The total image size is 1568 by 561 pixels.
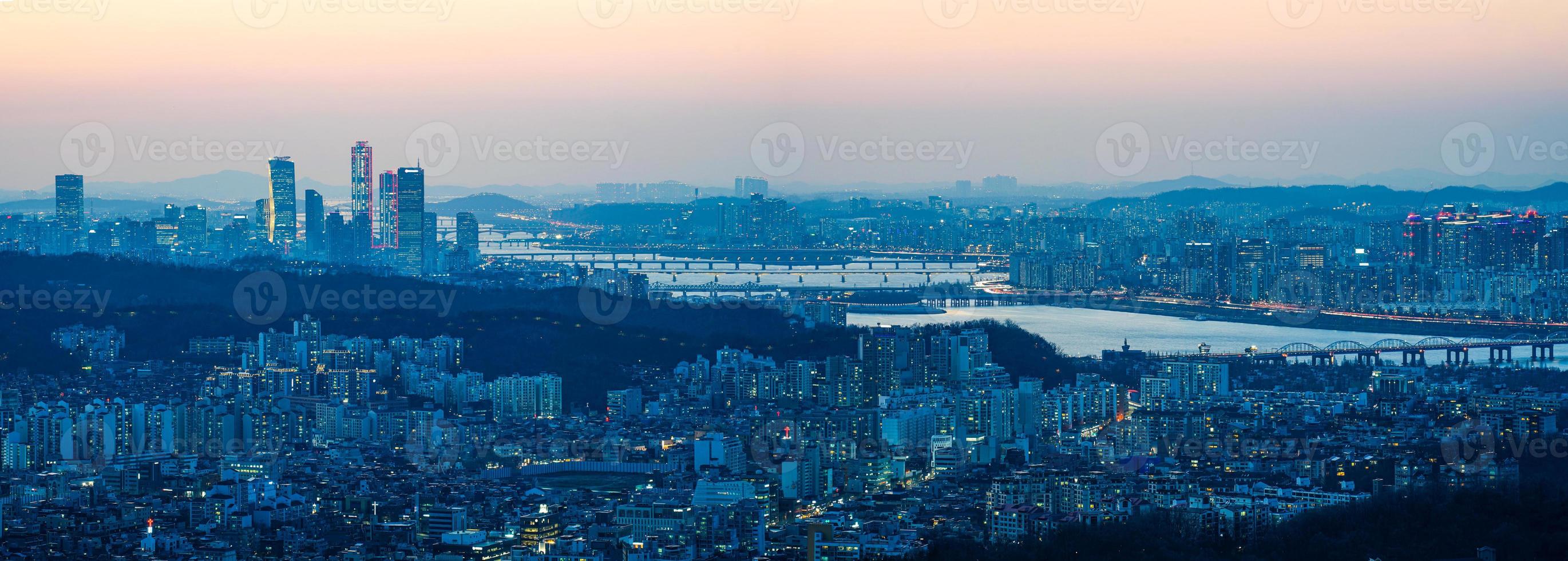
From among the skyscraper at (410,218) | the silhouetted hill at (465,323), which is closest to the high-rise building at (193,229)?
the skyscraper at (410,218)

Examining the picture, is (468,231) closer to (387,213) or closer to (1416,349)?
(387,213)

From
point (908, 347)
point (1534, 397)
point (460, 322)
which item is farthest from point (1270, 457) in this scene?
point (460, 322)

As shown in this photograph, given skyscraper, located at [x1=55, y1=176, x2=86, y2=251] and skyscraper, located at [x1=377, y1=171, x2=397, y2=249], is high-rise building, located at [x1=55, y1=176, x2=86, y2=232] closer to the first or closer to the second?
skyscraper, located at [x1=55, y1=176, x2=86, y2=251]

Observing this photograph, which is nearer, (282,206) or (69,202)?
(69,202)

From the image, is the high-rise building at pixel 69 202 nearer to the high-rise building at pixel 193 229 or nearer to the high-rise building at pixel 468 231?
the high-rise building at pixel 193 229

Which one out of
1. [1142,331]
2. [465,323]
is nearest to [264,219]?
[1142,331]

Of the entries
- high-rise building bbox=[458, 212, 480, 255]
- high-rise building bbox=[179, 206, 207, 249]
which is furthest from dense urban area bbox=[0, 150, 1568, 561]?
high-rise building bbox=[458, 212, 480, 255]

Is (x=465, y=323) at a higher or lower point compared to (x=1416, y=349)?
higher
